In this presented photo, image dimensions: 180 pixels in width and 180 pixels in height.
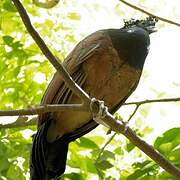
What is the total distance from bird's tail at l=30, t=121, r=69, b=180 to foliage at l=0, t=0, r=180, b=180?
0.06m

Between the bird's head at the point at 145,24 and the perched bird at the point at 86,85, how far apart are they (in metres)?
0.35

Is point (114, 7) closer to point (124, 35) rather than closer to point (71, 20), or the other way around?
point (71, 20)

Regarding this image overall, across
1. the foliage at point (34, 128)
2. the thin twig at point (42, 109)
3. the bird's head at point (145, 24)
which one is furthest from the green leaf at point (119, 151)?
the thin twig at point (42, 109)

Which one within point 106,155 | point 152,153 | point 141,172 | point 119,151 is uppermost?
point 152,153

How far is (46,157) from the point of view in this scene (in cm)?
284

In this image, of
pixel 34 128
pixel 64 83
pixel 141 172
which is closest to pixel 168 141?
pixel 141 172

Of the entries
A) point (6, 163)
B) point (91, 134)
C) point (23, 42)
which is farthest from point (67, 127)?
point (23, 42)

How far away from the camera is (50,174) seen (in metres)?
2.79

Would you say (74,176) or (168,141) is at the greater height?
(168,141)

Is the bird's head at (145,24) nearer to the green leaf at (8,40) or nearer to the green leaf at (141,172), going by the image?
the green leaf at (8,40)

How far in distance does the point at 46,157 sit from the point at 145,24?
1.15 meters

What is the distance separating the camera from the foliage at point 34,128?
2635 millimetres

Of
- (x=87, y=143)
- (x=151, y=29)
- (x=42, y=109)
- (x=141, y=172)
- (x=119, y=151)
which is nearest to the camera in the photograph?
(x=42, y=109)

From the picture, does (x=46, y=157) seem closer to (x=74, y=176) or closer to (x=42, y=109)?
(x=74, y=176)
